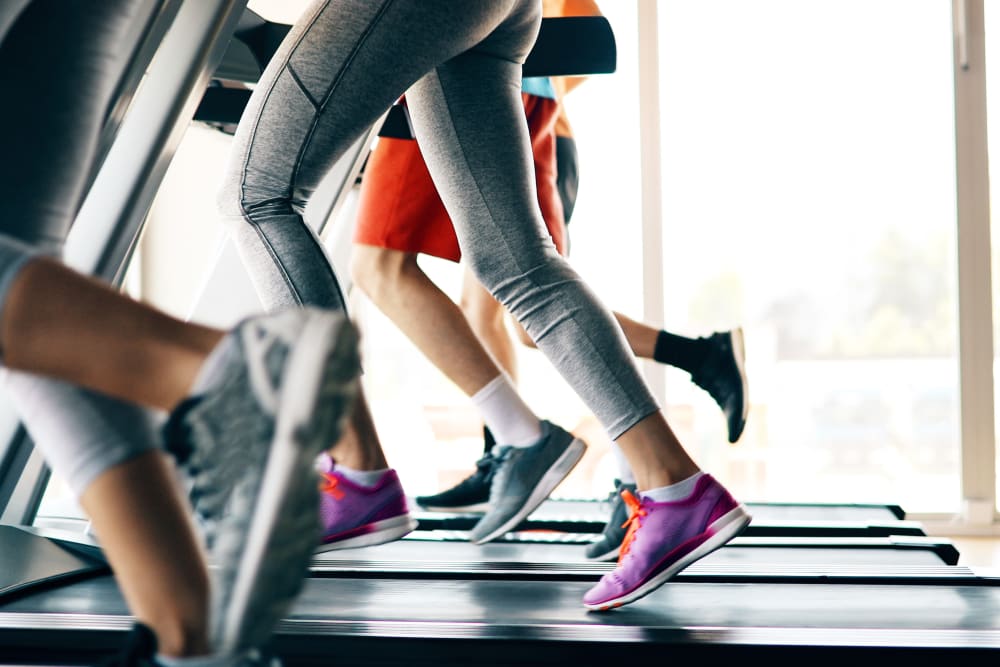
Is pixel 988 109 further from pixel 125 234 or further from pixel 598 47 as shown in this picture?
pixel 125 234

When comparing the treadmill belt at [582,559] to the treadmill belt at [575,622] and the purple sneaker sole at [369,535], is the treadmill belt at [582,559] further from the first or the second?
the purple sneaker sole at [369,535]

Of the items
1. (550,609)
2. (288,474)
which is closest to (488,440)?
(550,609)

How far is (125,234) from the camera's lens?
1674 millimetres

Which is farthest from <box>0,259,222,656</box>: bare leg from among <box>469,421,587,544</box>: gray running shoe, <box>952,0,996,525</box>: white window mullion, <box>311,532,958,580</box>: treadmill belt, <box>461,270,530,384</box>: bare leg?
<box>952,0,996,525</box>: white window mullion

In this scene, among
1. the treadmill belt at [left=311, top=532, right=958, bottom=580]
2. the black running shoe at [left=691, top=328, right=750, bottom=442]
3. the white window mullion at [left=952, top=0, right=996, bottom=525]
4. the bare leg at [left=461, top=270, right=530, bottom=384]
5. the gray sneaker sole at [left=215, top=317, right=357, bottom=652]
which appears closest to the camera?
the gray sneaker sole at [left=215, top=317, right=357, bottom=652]

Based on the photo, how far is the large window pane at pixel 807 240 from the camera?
148 inches

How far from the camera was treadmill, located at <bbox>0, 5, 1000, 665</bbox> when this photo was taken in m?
1.14

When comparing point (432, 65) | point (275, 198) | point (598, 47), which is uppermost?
point (598, 47)

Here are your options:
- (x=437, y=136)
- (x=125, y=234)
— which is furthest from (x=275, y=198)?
(x=125, y=234)

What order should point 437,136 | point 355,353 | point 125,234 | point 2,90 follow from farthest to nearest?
point 125,234
point 437,136
point 2,90
point 355,353

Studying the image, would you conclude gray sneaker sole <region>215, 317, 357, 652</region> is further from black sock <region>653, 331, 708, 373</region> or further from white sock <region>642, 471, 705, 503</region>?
black sock <region>653, 331, 708, 373</region>

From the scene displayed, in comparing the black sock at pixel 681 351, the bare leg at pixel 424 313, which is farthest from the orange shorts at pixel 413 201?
the black sock at pixel 681 351

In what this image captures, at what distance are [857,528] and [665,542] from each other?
1.29m

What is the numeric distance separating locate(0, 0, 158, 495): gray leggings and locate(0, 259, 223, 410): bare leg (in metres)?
0.03
